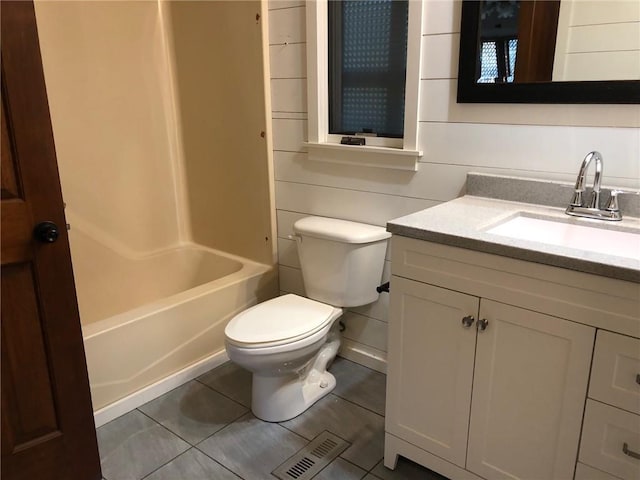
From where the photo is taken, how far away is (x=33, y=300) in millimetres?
1484

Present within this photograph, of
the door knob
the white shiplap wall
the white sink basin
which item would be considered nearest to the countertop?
the white sink basin

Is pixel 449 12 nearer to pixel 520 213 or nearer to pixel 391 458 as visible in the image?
pixel 520 213

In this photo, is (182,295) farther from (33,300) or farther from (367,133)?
(367,133)

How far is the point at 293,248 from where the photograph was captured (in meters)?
2.55

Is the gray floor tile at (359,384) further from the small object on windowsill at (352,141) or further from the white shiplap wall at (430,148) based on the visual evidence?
the small object on windowsill at (352,141)

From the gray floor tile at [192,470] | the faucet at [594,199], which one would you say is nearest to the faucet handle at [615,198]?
the faucet at [594,199]

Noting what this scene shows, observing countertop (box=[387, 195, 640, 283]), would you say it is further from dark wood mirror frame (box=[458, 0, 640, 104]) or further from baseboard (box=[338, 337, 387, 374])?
baseboard (box=[338, 337, 387, 374])

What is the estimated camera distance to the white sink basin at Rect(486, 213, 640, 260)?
149 centimetres

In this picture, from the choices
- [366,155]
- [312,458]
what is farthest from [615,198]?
[312,458]

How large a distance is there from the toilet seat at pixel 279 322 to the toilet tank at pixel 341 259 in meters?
0.08

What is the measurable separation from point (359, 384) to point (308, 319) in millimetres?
502

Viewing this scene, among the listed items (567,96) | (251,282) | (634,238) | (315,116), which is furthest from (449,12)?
(251,282)

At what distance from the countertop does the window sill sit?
11.1 inches

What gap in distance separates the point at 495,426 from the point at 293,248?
135 cm
